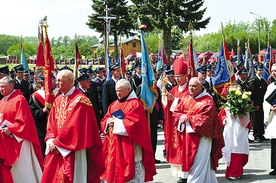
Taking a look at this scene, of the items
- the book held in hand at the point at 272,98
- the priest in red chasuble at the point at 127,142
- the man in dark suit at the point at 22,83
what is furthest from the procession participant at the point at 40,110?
the man in dark suit at the point at 22,83

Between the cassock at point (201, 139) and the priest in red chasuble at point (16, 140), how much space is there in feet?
8.03

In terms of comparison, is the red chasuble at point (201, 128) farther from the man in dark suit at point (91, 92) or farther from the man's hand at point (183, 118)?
the man in dark suit at point (91, 92)

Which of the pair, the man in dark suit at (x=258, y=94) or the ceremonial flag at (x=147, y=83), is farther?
the man in dark suit at (x=258, y=94)

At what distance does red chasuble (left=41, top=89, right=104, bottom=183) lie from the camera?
6117 mm

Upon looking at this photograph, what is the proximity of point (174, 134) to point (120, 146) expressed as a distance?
1688 mm

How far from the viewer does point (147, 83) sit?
962 centimetres

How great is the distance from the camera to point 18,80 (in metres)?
14.4

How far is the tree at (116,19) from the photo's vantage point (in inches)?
2066

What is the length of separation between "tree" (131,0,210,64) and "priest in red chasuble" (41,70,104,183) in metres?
38.6

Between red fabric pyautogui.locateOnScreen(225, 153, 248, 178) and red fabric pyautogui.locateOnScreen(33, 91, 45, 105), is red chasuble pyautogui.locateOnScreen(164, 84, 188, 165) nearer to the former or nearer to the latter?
red fabric pyautogui.locateOnScreen(225, 153, 248, 178)

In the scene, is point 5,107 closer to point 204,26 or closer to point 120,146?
point 120,146

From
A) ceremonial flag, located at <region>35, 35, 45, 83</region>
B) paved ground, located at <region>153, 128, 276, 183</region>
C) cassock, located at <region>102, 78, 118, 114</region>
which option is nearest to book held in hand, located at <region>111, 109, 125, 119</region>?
paved ground, located at <region>153, 128, 276, 183</region>

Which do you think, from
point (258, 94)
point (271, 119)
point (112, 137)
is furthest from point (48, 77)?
point (258, 94)

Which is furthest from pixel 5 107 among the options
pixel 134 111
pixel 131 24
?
pixel 131 24
